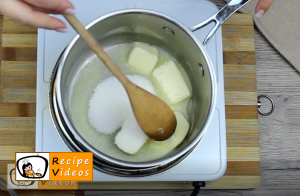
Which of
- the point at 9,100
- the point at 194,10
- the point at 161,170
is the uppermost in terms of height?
the point at 194,10

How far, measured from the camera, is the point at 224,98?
0.72m

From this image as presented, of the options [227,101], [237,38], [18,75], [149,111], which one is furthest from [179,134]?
[18,75]

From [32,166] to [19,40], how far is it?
331mm

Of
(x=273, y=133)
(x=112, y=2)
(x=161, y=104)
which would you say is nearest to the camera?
(x=161, y=104)

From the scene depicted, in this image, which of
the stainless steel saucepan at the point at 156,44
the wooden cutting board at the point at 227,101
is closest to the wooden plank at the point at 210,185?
the wooden cutting board at the point at 227,101

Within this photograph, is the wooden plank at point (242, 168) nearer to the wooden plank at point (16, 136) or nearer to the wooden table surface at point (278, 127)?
the wooden table surface at point (278, 127)

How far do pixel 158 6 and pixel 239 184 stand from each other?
511mm

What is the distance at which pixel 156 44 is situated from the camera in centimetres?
69

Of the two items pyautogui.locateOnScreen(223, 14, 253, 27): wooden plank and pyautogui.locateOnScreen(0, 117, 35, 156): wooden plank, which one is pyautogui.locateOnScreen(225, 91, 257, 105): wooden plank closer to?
pyautogui.locateOnScreen(223, 14, 253, 27): wooden plank

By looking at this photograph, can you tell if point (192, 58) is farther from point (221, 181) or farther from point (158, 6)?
point (221, 181)

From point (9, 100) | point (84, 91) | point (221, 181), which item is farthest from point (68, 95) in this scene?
point (221, 181)

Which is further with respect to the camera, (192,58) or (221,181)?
(221,181)

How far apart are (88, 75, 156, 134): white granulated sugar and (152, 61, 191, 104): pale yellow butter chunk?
3cm

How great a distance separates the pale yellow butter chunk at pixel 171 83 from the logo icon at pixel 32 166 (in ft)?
1.01
